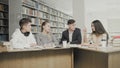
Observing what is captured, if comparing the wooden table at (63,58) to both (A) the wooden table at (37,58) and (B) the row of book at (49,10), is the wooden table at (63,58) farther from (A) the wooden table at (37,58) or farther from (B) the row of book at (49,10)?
(B) the row of book at (49,10)

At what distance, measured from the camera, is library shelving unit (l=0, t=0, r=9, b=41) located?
6078mm

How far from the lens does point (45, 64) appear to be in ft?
11.0

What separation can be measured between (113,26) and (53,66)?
3.10m

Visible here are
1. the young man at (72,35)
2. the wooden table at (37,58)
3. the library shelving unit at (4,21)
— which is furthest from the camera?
the library shelving unit at (4,21)

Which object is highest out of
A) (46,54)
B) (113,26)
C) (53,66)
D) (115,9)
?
(115,9)

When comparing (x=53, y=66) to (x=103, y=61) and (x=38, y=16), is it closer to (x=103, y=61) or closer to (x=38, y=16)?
(x=103, y=61)

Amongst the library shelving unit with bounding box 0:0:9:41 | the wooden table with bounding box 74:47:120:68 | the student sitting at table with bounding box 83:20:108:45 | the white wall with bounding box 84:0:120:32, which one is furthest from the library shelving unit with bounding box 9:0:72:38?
the wooden table with bounding box 74:47:120:68

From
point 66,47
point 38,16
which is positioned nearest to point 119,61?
point 66,47

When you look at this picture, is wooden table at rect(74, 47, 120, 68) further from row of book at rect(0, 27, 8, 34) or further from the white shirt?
row of book at rect(0, 27, 8, 34)

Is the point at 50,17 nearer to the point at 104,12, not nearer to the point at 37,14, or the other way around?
the point at 37,14

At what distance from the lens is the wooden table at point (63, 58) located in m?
2.88

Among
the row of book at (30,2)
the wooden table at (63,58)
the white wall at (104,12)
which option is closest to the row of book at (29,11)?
the row of book at (30,2)

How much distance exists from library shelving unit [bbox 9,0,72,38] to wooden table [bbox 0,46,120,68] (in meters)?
2.67

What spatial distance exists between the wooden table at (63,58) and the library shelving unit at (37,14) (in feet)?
8.76
